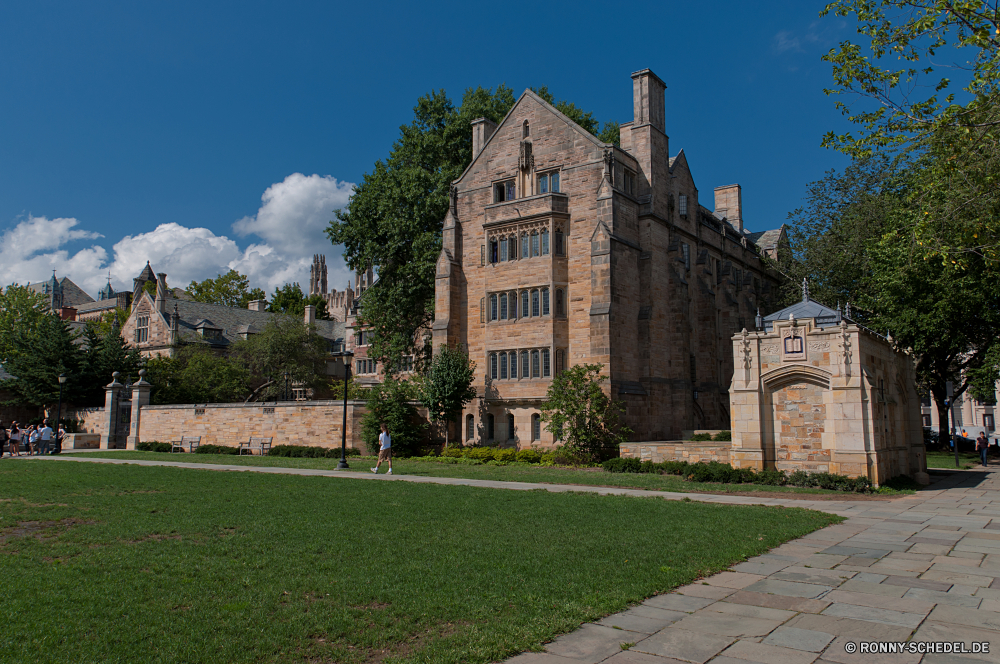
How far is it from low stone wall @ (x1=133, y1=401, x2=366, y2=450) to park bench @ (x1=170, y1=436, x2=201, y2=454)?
0.85 meters

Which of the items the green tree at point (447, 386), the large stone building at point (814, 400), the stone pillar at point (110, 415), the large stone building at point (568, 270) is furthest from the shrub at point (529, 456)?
the stone pillar at point (110, 415)

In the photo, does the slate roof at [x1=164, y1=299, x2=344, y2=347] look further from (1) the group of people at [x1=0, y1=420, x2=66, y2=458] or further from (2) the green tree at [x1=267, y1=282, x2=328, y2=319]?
(1) the group of people at [x1=0, y1=420, x2=66, y2=458]

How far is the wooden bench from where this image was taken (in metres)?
32.0

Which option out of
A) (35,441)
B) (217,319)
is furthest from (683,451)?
(217,319)

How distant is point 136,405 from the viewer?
38438 millimetres

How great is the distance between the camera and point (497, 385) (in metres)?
30.5

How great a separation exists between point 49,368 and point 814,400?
46368 millimetres

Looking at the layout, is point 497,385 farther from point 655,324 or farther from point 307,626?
point 307,626

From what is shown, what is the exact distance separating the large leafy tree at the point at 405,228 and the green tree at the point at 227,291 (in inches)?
2018

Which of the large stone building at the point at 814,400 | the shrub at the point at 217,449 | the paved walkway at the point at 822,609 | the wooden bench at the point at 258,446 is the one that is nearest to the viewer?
the paved walkway at the point at 822,609

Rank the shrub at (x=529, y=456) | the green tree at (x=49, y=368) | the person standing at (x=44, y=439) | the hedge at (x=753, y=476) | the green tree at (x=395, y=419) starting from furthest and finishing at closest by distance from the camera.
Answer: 1. the green tree at (x=49, y=368)
2. the person standing at (x=44, y=439)
3. the green tree at (x=395, y=419)
4. the shrub at (x=529, y=456)
5. the hedge at (x=753, y=476)

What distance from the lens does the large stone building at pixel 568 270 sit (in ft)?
94.5

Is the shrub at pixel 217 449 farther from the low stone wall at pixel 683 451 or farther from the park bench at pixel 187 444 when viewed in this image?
the low stone wall at pixel 683 451

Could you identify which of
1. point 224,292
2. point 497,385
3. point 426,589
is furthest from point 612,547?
point 224,292
